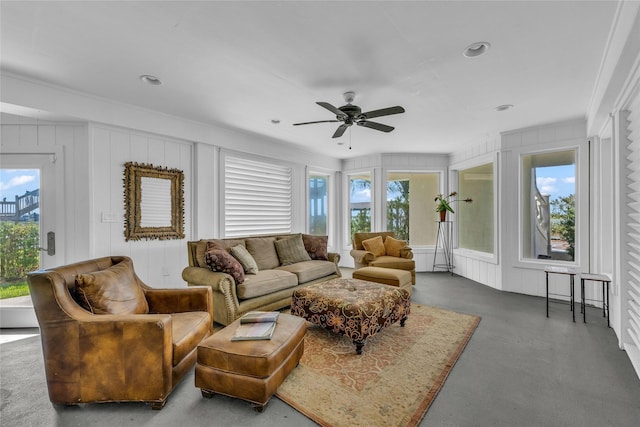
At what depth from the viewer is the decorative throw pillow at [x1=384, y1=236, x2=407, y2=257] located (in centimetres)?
534

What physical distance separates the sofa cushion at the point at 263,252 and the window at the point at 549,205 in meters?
3.95

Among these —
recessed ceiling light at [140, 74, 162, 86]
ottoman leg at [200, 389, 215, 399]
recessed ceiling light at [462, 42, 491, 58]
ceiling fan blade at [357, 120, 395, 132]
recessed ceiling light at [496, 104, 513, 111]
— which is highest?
recessed ceiling light at [140, 74, 162, 86]

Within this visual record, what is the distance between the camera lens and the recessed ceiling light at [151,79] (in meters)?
2.83

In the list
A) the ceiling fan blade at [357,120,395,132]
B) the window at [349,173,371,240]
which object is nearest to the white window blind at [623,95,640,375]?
the ceiling fan blade at [357,120,395,132]

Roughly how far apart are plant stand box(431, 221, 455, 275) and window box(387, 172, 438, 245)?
14cm

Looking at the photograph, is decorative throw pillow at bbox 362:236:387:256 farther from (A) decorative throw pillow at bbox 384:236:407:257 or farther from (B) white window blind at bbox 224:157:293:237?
(B) white window blind at bbox 224:157:293:237

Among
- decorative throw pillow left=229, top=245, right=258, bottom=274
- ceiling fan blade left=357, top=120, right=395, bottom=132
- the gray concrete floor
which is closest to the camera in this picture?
the gray concrete floor

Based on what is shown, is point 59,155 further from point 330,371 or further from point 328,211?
point 328,211

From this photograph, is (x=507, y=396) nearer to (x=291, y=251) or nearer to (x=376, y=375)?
(x=376, y=375)

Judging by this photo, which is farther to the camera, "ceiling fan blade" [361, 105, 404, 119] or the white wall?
the white wall

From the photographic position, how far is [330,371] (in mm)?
2367

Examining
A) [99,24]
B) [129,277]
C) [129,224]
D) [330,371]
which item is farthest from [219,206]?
[330,371]

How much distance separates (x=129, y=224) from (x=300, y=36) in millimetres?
3006

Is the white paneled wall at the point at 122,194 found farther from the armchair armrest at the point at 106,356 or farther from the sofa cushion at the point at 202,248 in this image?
the armchair armrest at the point at 106,356
